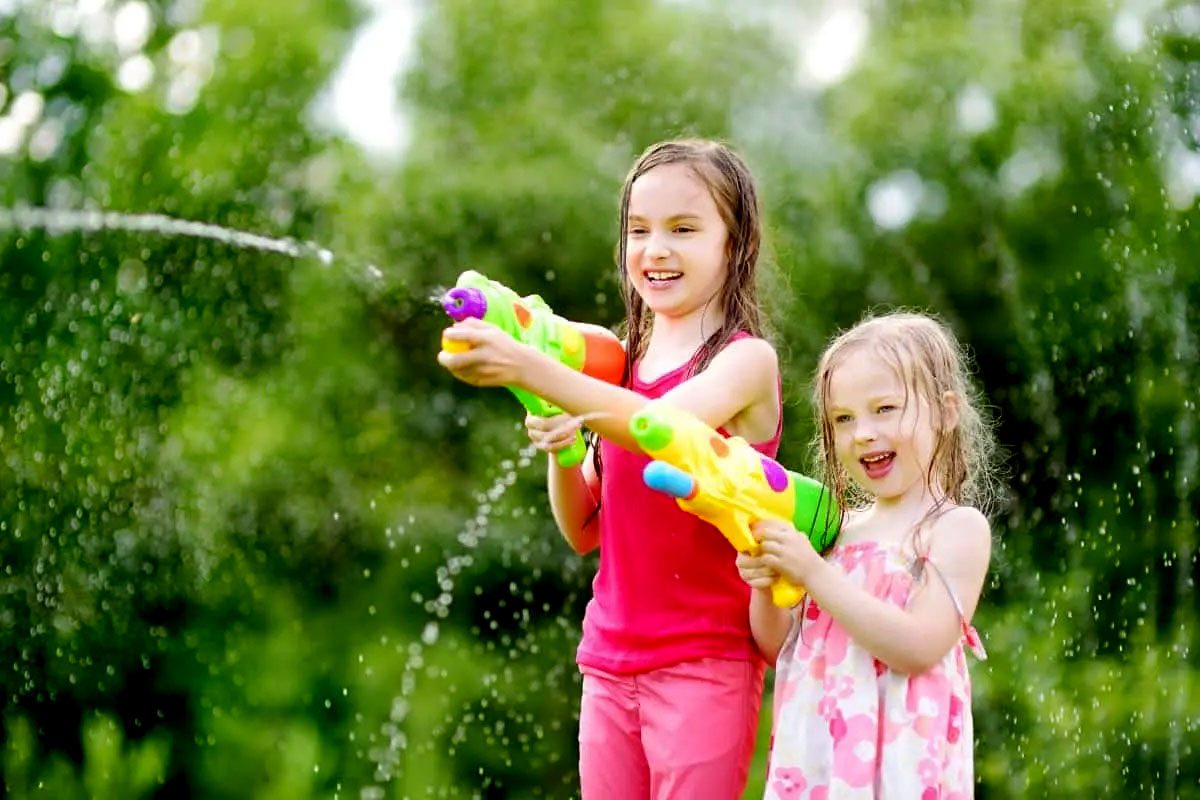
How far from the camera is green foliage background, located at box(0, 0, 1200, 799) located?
511 cm

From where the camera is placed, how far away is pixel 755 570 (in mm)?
1921

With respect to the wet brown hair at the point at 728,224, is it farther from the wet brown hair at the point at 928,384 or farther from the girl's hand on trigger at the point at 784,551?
the girl's hand on trigger at the point at 784,551

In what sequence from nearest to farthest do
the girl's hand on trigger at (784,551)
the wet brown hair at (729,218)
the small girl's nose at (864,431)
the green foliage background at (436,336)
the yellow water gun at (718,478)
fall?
the yellow water gun at (718,478) < the girl's hand on trigger at (784,551) < the small girl's nose at (864,431) < the wet brown hair at (729,218) < the green foliage background at (436,336)

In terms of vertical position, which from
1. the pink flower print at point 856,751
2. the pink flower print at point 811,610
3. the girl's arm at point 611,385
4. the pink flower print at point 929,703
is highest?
the girl's arm at point 611,385

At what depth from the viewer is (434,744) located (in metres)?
5.04

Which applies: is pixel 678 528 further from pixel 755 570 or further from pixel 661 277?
pixel 661 277

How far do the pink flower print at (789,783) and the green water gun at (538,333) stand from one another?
0.50m

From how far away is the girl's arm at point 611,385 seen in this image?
1843 mm

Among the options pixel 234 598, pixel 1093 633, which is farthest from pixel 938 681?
pixel 234 598

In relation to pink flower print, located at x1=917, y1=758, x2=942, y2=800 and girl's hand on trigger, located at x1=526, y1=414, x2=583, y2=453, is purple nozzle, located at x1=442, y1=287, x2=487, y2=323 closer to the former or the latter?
girl's hand on trigger, located at x1=526, y1=414, x2=583, y2=453

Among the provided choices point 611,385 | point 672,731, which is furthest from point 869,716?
point 611,385

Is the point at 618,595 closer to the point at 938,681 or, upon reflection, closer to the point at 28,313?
the point at 938,681

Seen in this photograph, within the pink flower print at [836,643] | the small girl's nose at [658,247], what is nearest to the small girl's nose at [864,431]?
the pink flower print at [836,643]

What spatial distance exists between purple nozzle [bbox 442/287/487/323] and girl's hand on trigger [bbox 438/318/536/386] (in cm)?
2
